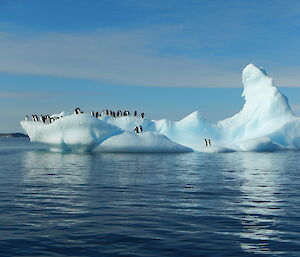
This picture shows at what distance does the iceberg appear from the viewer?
143ft

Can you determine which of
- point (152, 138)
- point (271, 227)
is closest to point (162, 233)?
point (271, 227)

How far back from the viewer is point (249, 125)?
59031 mm

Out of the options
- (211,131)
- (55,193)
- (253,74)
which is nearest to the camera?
(55,193)

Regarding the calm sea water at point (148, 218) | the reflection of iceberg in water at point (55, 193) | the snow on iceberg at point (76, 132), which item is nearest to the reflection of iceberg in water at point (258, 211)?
the calm sea water at point (148, 218)

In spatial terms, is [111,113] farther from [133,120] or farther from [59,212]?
[59,212]

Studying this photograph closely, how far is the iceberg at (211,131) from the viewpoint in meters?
43.6

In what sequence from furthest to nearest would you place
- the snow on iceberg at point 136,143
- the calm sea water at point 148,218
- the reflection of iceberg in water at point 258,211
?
the snow on iceberg at point 136,143 < the reflection of iceberg in water at point 258,211 < the calm sea water at point 148,218

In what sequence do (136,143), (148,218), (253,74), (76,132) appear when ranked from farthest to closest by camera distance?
1. (253,74)
2. (136,143)
3. (76,132)
4. (148,218)

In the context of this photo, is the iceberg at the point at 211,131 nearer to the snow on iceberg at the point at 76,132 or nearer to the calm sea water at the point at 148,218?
the snow on iceberg at the point at 76,132

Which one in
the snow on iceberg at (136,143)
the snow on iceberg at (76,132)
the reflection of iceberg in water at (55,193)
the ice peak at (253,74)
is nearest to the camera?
the reflection of iceberg in water at (55,193)

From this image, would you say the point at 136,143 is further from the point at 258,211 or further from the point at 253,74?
the point at 258,211

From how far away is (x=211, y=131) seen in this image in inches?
2341

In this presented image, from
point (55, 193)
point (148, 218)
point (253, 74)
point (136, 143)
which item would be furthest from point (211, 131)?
point (148, 218)

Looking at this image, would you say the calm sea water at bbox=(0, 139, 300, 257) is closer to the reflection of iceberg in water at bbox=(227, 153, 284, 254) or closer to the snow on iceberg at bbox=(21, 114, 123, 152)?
the reflection of iceberg in water at bbox=(227, 153, 284, 254)
